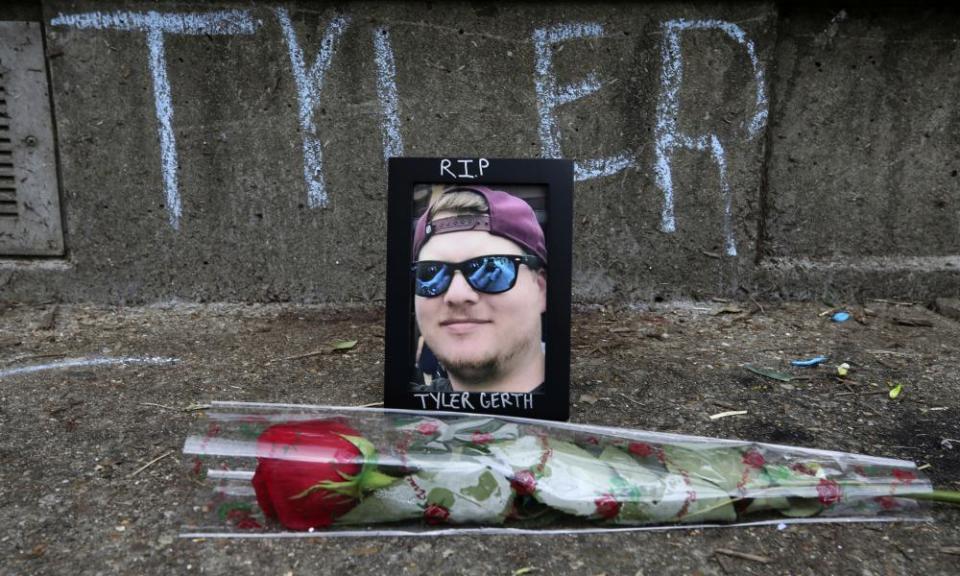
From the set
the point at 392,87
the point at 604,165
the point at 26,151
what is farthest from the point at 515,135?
the point at 26,151

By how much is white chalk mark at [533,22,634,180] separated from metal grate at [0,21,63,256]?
78.3 inches

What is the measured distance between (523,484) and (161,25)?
2.32 m

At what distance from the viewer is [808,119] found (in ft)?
8.91

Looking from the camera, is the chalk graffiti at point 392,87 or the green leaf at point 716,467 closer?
the green leaf at point 716,467

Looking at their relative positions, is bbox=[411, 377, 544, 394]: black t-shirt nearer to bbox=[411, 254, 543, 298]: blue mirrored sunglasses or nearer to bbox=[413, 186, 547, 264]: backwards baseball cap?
bbox=[411, 254, 543, 298]: blue mirrored sunglasses

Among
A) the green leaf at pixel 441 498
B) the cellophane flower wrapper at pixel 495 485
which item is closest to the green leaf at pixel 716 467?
the cellophane flower wrapper at pixel 495 485

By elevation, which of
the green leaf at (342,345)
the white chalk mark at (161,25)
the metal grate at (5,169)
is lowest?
the green leaf at (342,345)

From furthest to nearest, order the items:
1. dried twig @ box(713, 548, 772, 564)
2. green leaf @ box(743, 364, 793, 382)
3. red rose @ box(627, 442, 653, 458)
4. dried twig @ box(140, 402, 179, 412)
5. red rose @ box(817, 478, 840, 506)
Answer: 1. green leaf @ box(743, 364, 793, 382)
2. dried twig @ box(140, 402, 179, 412)
3. red rose @ box(627, 442, 653, 458)
4. red rose @ box(817, 478, 840, 506)
5. dried twig @ box(713, 548, 772, 564)

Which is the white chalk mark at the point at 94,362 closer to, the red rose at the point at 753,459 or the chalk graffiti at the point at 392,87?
the chalk graffiti at the point at 392,87

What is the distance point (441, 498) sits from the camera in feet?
4.26

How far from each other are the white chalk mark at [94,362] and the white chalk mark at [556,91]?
166cm

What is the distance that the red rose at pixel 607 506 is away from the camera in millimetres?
1303

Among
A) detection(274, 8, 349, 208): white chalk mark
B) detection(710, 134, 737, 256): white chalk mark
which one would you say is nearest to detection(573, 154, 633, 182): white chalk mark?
detection(710, 134, 737, 256): white chalk mark

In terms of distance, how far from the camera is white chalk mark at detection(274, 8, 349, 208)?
2.55m
